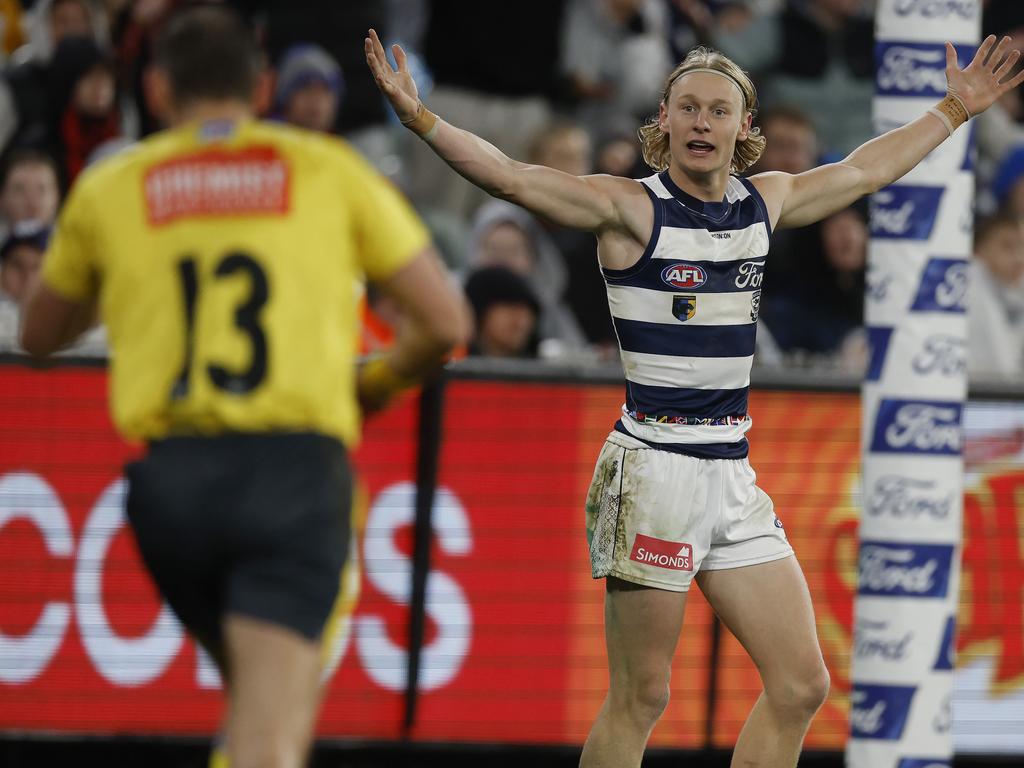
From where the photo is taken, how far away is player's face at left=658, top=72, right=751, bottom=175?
589cm

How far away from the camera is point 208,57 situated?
437 centimetres

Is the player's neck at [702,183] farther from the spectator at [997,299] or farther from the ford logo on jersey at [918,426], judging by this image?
the spectator at [997,299]

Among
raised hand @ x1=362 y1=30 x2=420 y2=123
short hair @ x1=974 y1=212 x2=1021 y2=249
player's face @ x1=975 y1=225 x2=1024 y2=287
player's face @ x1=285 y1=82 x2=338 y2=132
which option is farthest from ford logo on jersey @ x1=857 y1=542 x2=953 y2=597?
player's face @ x1=285 y1=82 x2=338 y2=132

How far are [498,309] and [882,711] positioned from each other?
343cm

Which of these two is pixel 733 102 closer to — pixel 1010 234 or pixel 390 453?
pixel 390 453

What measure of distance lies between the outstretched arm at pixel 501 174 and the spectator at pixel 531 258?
387cm

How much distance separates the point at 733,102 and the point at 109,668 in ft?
13.4

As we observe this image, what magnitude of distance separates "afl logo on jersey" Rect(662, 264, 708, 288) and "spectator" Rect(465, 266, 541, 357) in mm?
3640

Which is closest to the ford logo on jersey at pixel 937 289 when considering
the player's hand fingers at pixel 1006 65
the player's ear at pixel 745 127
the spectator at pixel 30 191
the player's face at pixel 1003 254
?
the player's hand fingers at pixel 1006 65

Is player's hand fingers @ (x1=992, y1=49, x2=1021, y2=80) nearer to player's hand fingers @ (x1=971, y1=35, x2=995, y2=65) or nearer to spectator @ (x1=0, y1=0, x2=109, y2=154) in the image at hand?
player's hand fingers @ (x1=971, y1=35, x2=995, y2=65)

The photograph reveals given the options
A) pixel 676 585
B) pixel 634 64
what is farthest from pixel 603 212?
pixel 634 64

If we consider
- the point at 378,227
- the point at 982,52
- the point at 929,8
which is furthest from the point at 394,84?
the point at 929,8

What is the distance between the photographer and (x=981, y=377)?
29.6ft

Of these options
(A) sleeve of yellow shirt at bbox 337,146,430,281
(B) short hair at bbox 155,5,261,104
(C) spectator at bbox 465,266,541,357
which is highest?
(B) short hair at bbox 155,5,261,104
